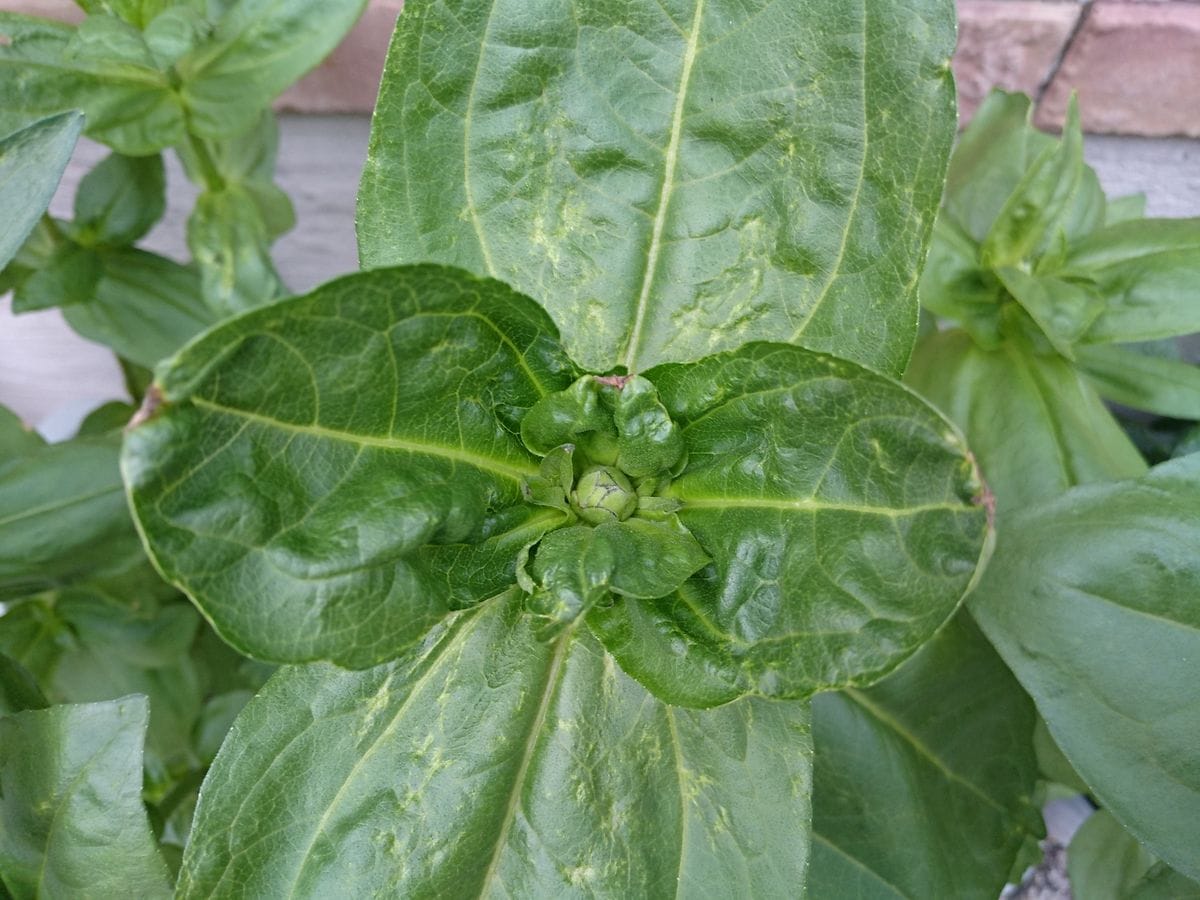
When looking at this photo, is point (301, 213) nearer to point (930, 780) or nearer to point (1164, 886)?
point (930, 780)

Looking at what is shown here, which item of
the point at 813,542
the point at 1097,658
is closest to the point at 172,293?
the point at 813,542

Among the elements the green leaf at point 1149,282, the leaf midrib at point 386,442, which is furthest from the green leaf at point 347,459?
the green leaf at point 1149,282

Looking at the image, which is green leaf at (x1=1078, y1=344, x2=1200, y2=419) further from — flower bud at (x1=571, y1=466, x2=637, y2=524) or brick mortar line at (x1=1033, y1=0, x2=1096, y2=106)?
flower bud at (x1=571, y1=466, x2=637, y2=524)

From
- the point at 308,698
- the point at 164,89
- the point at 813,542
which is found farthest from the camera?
the point at 164,89

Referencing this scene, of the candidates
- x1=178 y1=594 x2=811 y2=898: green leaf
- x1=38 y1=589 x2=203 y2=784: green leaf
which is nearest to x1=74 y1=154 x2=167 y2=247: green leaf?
x1=38 y1=589 x2=203 y2=784: green leaf

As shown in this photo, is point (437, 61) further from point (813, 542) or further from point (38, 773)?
point (38, 773)

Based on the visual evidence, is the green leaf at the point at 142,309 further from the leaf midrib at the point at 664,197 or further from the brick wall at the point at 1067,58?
the leaf midrib at the point at 664,197

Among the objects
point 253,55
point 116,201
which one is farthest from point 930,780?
point 116,201
